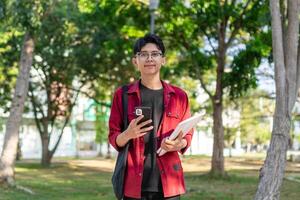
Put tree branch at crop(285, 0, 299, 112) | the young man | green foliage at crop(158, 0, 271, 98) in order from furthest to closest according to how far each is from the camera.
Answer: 1. green foliage at crop(158, 0, 271, 98)
2. tree branch at crop(285, 0, 299, 112)
3. the young man

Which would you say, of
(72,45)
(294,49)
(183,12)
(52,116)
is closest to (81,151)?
(52,116)

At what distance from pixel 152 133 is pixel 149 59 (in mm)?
450

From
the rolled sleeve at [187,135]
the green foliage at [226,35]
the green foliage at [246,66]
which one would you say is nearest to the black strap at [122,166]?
the rolled sleeve at [187,135]

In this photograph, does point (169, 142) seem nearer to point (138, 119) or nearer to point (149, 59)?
point (138, 119)

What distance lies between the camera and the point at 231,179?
18.3m

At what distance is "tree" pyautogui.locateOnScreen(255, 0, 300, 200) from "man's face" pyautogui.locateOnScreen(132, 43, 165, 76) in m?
5.73

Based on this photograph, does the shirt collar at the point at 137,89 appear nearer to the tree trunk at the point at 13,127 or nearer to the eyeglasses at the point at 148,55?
the eyeglasses at the point at 148,55

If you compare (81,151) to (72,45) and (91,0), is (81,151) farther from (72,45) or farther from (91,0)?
(91,0)

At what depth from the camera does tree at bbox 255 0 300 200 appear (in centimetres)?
883

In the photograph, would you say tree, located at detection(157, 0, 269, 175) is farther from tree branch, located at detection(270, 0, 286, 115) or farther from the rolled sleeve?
the rolled sleeve

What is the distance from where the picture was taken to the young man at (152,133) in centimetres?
331

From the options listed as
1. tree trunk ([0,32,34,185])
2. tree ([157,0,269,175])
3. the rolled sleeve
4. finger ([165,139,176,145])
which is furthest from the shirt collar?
tree ([157,0,269,175])

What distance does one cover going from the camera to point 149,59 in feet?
11.1

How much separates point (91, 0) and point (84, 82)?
10735 millimetres
